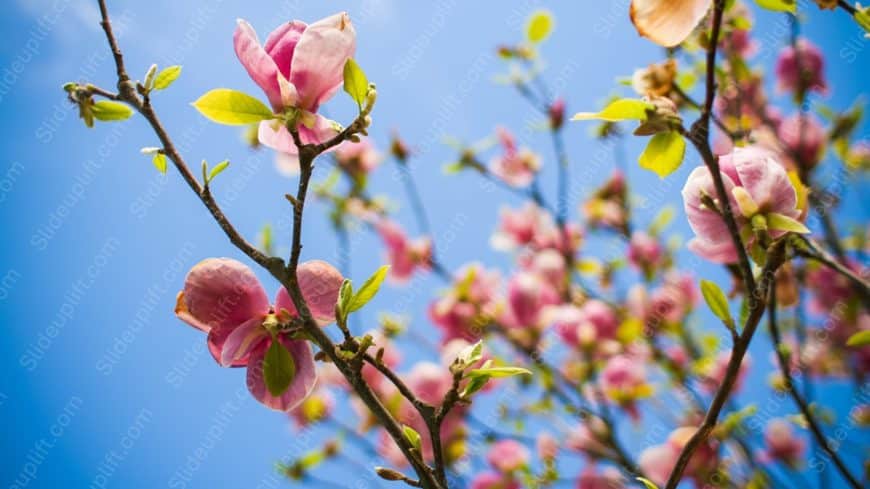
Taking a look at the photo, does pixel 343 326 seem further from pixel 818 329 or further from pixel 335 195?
pixel 818 329

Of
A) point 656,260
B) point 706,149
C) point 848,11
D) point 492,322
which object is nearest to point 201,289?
point 706,149

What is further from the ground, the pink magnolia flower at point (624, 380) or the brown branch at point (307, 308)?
the pink magnolia flower at point (624, 380)

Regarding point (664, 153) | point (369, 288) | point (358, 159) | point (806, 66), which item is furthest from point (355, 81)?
point (806, 66)

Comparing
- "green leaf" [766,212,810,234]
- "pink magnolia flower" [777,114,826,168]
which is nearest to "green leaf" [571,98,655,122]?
"green leaf" [766,212,810,234]

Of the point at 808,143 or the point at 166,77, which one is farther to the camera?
the point at 808,143

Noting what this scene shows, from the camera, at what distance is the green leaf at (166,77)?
522 mm

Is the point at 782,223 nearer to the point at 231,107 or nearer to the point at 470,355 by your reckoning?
the point at 470,355

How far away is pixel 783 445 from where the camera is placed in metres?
1.68

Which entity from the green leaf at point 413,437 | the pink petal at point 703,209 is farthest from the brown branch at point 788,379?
the green leaf at point 413,437

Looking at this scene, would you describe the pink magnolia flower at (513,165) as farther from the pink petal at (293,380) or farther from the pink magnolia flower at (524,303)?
the pink petal at (293,380)

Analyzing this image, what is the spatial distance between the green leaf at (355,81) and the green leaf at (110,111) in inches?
9.2

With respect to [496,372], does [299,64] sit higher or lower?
higher

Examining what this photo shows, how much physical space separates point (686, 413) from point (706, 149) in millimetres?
1154

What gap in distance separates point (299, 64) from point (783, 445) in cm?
182
